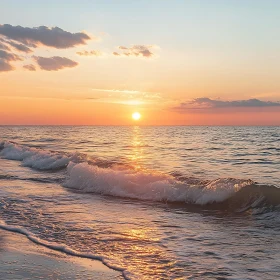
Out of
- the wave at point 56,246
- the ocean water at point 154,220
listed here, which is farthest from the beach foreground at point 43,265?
the ocean water at point 154,220

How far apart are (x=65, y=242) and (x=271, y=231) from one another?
4.92 meters

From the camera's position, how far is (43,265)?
602 centimetres

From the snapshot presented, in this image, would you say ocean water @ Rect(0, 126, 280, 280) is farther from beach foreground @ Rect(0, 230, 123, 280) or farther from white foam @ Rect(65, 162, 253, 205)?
beach foreground @ Rect(0, 230, 123, 280)

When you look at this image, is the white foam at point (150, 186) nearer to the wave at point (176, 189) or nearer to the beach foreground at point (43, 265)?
the wave at point (176, 189)

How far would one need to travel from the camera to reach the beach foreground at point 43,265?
5.56m

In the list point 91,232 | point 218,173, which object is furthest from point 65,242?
point 218,173

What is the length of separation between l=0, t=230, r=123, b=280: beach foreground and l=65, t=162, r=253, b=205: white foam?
680 centimetres

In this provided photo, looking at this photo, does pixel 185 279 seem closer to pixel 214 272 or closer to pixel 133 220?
pixel 214 272

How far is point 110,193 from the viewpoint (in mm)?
14539

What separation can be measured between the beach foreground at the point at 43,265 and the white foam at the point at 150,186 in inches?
268

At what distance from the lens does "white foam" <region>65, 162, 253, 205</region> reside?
1278cm

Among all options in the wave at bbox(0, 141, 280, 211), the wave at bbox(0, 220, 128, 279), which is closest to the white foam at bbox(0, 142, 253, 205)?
the wave at bbox(0, 141, 280, 211)

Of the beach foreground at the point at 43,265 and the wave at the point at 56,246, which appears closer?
the beach foreground at the point at 43,265

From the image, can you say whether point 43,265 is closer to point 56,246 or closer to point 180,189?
point 56,246
